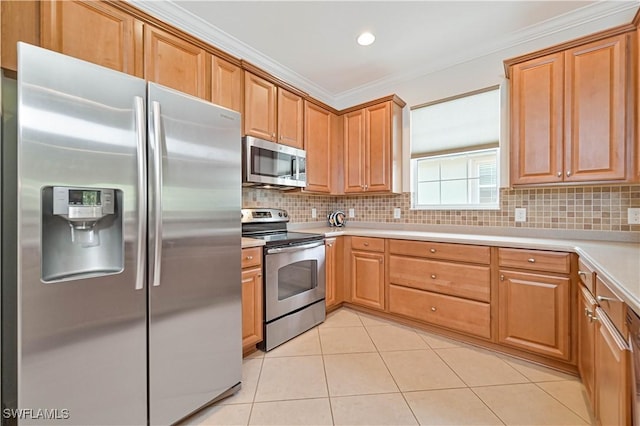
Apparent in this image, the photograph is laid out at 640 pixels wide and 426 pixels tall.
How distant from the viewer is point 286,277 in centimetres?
232

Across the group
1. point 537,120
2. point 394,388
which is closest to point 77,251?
point 394,388

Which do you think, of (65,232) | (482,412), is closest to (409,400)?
(482,412)

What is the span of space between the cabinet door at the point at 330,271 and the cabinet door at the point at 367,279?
22cm

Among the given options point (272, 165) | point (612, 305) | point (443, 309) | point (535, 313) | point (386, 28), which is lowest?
point (443, 309)

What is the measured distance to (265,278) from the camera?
7.01 ft

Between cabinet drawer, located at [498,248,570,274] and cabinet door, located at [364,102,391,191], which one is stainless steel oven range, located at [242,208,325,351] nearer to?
cabinet door, located at [364,102,391,191]

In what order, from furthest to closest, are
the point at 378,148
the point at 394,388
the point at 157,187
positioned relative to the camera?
the point at 378,148 < the point at 394,388 < the point at 157,187

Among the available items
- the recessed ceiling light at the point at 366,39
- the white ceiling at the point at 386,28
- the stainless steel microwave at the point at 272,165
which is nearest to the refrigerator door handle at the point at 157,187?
the stainless steel microwave at the point at 272,165

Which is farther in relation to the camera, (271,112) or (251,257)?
(271,112)

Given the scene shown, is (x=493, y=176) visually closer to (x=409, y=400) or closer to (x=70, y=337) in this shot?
(x=409, y=400)

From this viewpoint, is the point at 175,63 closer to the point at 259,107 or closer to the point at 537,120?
the point at 259,107

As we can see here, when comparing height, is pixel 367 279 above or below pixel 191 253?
below

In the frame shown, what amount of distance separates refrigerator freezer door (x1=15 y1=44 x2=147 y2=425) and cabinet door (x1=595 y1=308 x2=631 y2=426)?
1870 millimetres

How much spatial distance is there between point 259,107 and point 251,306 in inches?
67.4
